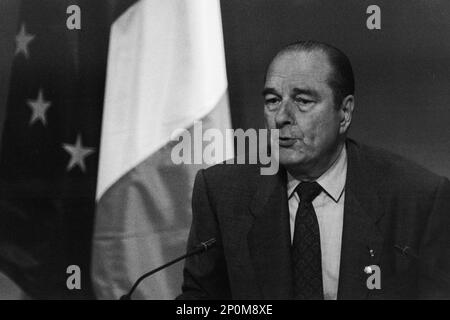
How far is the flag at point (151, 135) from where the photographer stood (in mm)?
2145

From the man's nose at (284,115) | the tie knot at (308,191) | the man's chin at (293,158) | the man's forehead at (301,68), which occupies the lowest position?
the tie knot at (308,191)

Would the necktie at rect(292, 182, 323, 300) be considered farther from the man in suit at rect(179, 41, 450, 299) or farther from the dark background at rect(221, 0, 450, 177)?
the dark background at rect(221, 0, 450, 177)

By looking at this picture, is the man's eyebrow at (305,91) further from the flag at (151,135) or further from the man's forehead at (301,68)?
the flag at (151,135)

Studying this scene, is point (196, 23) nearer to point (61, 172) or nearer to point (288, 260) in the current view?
point (61, 172)

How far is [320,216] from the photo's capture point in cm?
199

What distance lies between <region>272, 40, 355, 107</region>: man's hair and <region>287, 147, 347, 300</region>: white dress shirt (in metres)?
0.17

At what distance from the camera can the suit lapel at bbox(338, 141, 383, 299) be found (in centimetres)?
193

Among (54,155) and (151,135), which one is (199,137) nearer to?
(151,135)

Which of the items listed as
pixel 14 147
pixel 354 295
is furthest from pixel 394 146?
pixel 14 147

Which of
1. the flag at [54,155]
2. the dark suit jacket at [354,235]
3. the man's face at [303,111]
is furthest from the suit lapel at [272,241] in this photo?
the flag at [54,155]

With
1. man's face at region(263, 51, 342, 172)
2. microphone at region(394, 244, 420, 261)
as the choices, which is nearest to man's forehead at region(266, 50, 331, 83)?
man's face at region(263, 51, 342, 172)

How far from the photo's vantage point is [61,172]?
215cm

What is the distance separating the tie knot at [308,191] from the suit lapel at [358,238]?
84 mm

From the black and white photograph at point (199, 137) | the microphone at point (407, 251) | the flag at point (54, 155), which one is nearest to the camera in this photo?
the microphone at point (407, 251)
